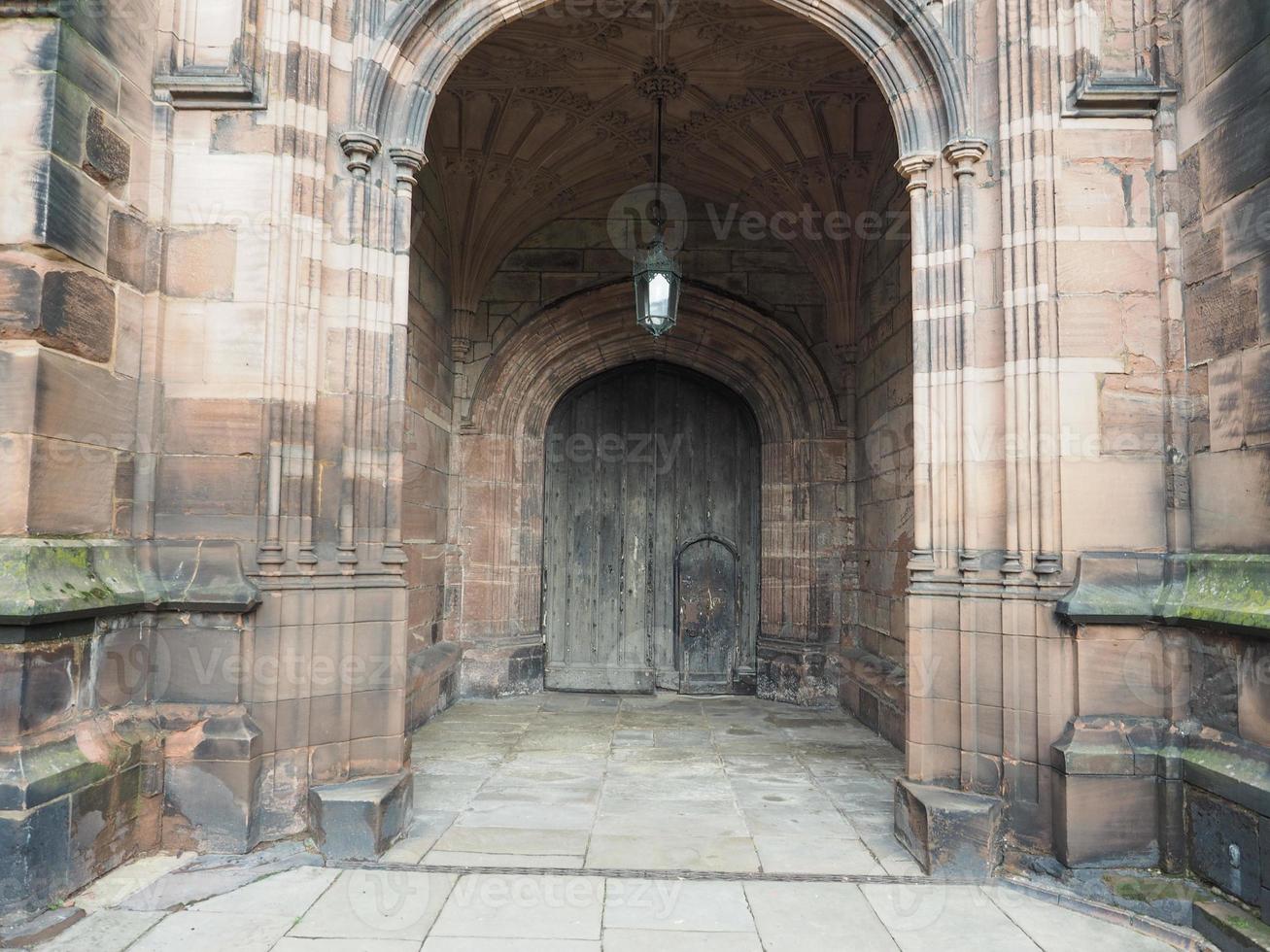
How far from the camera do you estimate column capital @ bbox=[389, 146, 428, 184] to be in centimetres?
407

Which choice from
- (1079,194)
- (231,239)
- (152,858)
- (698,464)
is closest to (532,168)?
(698,464)

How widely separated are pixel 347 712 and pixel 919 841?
98.9 inches

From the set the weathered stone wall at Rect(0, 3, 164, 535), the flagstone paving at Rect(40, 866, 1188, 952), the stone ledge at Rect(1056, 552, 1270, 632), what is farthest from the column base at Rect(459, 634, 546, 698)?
the stone ledge at Rect(1056, 552, 1270, 632)

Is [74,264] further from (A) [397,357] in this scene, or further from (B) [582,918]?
(B) [582,918]

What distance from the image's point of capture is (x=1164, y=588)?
3.59 metres

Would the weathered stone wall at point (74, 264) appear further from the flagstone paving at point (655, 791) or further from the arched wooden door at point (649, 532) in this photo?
the arched wooden door at point (649, 532)

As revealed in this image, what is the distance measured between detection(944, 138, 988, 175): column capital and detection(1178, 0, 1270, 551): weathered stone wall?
0.80 metres

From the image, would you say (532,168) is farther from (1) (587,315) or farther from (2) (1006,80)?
(2) (1006,80)

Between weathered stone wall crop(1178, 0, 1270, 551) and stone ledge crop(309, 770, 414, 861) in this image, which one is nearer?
weathered stone wall crop(1178, 0, 1270, 551)

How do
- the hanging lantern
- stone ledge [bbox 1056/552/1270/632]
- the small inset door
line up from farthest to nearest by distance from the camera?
the small inset door → the hanging lantern → stone ledge [bbox 1056/552/1270/632]

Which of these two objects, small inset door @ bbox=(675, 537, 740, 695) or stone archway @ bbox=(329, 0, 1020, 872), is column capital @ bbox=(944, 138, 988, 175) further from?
small inset door @ bbox=(675, 537, 740, 695)

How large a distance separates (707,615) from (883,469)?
2.44 meters

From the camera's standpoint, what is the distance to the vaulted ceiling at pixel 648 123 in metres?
6.01

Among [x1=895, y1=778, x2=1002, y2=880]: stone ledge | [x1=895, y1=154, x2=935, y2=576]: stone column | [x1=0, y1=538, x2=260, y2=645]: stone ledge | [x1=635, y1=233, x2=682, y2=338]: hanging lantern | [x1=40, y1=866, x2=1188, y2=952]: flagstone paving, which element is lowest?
[x1=40, y1=866, x2=1188, y2=952]: flagstone paving
